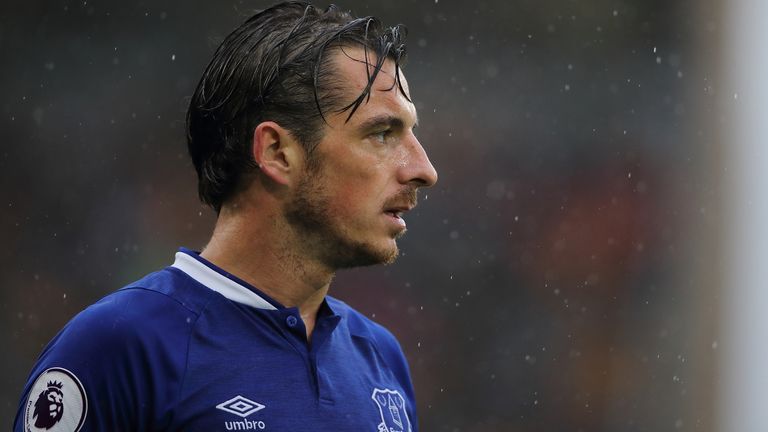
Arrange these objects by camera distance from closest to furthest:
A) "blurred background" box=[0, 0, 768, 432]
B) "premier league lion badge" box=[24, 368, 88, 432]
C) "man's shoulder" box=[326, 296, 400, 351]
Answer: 1. "premier league lion badge" box=[24, 368, 88, 432]
2. "man's shoulder" box=[326, 296, 400, 351]
3. "blurred background" box=[0, 0, 768, 432]

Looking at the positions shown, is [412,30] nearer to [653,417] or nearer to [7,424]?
[653,417]

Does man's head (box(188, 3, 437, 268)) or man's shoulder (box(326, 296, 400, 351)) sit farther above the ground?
man's head (box(188, 3, 437, 268))

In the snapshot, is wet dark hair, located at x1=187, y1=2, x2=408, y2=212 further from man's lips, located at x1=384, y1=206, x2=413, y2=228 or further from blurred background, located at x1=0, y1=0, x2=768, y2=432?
blurred background, located at x1=0, y1=0, x2=768, y2=432

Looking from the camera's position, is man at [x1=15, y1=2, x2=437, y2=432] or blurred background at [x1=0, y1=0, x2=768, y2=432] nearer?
man at [x1=15, y1=2, x2=437, y2=432]

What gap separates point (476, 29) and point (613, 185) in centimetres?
142

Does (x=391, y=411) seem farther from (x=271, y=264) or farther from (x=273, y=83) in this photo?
(x=273, y=83)

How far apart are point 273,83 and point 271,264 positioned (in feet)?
1.13

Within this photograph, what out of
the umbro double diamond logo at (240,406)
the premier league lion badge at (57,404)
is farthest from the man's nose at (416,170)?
the premier league lion badge at (57,404)

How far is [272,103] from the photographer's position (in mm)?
1968

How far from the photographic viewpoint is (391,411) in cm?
199

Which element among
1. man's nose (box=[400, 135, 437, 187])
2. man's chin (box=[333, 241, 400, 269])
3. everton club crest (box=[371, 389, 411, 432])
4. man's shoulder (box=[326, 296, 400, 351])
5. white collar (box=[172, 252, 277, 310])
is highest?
man's nose (box=[400, 135, 437, 187])

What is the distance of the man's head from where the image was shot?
6.25 ft

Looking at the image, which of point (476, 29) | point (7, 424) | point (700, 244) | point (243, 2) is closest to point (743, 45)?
point (700, 244)

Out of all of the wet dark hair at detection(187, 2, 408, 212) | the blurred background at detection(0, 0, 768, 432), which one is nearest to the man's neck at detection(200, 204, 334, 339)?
the wet dark hair at detection(187, 2, 408, 212)
